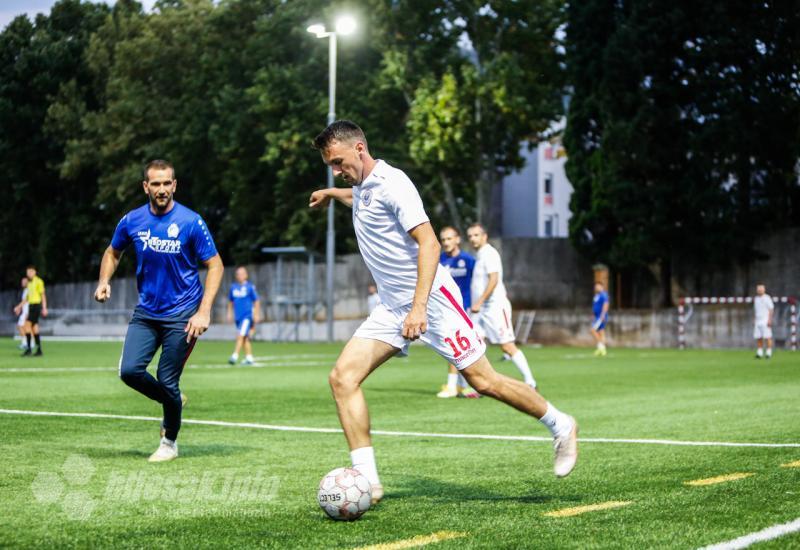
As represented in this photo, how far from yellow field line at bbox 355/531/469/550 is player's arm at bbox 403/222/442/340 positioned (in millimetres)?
1168

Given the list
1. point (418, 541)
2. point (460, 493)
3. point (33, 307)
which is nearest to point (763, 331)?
point (33, 307)

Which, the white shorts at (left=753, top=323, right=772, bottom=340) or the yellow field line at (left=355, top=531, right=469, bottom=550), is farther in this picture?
the white shorts at (left=753, top=323, right=772, bottom=340)

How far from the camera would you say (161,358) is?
896 centimetres

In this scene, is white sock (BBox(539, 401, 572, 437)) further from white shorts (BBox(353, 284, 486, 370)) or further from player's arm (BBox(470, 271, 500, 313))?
player's arm (BBox(470, 271, 500, 313))

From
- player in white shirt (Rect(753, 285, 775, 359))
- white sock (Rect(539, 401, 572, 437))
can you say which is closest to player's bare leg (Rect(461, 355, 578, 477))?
white sock (Rect(539, 401, 572, 437))

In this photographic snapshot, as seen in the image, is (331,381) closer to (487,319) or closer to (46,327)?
(487,319)

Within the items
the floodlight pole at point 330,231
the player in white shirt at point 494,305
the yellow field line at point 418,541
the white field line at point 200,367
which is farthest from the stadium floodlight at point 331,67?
the yellow field line at point 418,541

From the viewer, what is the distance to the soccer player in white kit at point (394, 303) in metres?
6.72

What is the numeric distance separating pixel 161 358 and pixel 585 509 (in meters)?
3.66

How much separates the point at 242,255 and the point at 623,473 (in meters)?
42.6

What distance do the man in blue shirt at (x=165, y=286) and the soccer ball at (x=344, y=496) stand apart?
2851 mm

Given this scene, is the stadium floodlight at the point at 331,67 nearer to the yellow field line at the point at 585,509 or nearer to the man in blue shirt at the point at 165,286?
the man in blue shirt at the point at 165,286

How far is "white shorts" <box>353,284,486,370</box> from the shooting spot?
6.85 metres

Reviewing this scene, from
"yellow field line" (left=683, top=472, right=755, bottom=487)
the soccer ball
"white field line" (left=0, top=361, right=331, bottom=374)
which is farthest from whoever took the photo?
"white field line" (left=0, top=361, right=331, bottom=374)
